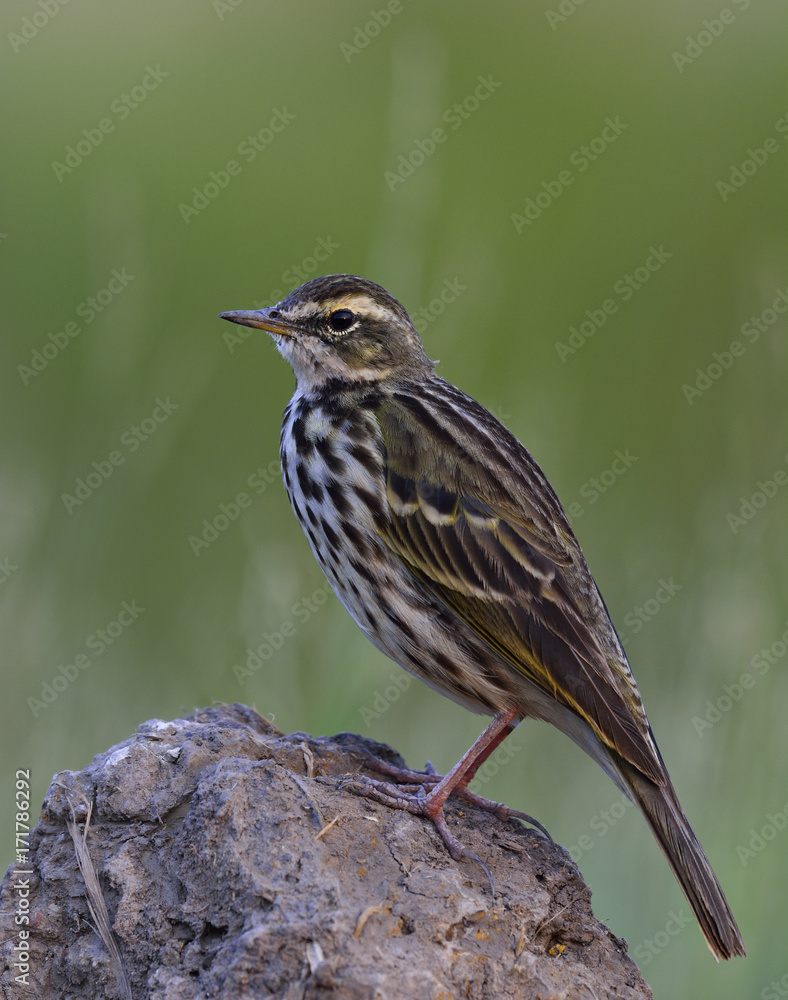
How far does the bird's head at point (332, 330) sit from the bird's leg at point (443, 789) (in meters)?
2.05

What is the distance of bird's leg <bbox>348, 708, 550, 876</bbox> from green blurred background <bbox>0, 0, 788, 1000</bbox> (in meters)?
0.89

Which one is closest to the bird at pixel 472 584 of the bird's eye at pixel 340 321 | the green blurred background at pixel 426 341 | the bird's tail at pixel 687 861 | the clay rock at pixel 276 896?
the bird's tail at pixel 687 861

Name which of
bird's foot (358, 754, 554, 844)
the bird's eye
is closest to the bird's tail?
bird's foot (358, 754, 554, 844)

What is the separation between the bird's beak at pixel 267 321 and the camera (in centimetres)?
656

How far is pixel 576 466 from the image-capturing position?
35.4 ft

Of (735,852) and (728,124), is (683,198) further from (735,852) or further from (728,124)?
(735,852)

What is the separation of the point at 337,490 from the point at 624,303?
30.8 ft

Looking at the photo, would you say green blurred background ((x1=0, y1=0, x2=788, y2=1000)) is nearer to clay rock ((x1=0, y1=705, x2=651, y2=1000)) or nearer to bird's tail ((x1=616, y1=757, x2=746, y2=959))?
bird's tail ((x1=616, y1=757, x2=746, y2=959))

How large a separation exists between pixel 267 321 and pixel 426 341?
1419 mm

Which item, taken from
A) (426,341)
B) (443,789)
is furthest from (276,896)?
(426,341)

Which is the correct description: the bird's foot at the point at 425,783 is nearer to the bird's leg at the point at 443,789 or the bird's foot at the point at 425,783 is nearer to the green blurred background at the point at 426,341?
the bird's leg at the point at 443,789

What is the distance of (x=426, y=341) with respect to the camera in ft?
25.2

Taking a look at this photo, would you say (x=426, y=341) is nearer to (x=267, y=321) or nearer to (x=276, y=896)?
(x=267, y=321)

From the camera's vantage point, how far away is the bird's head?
657 centimetres
